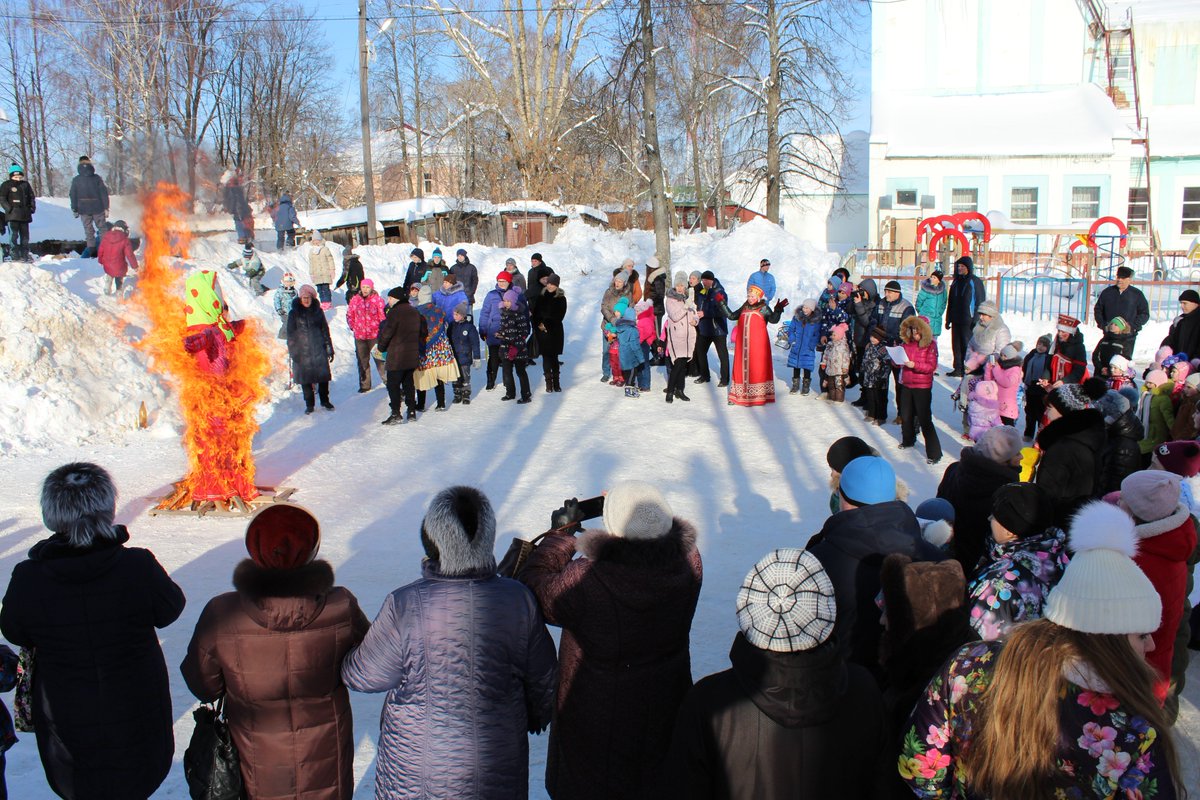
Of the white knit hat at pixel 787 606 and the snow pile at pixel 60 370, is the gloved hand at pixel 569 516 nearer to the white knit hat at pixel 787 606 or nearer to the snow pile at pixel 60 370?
the white knit hat at pixel 787 606

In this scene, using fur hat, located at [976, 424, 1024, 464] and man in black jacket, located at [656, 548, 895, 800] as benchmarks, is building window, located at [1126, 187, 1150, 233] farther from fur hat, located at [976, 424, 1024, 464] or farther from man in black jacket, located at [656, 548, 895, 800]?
man in black jacket, located at [656, 548, 895, 800]

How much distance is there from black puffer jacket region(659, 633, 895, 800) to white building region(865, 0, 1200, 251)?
25.3 meters

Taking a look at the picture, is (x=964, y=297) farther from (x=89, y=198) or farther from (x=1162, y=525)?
(x=89, y=198)

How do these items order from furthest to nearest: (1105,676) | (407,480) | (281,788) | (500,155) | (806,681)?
(500,155) → (407,480) → (281,788) → (806,681) → (1105,676)

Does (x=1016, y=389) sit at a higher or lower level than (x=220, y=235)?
lower

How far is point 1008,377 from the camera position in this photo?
378 inches

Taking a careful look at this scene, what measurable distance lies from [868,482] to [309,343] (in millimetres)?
9011

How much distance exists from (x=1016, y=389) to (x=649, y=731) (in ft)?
25.4

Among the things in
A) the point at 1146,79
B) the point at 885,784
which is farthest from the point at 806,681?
the point at 1146,79

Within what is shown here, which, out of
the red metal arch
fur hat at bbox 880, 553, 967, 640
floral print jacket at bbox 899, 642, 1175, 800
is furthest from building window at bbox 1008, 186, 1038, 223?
floral print jacket at bbox 899, 642, 1175, 800

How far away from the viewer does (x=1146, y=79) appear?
94.8ft

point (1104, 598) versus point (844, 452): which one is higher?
point (1104, 598)

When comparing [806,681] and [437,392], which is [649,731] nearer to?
[806,681]

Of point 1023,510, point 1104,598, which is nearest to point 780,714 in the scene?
point 1104,598
